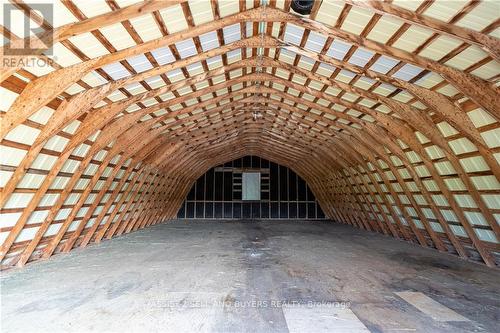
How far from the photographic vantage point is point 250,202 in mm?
23016

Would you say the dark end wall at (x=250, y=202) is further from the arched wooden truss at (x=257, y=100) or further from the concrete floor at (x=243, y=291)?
the concrete floor at (x=243, y=291)

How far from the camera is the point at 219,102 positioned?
1074 centimetres

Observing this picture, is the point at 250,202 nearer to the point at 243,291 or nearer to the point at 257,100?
the point at 257,100

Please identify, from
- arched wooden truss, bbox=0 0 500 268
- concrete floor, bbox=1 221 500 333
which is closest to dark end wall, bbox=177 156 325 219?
A: arched wooden truss, bbox=0 0 500 268

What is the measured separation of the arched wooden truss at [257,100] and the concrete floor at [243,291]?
1745 mm

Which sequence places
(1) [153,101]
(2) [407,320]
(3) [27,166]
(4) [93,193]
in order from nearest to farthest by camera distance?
(2) [407,320], (3) [27,166], (1) [153,101], (4) [93,193]

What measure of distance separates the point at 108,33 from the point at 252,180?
1837 centimetres

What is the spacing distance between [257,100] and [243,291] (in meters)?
7.14

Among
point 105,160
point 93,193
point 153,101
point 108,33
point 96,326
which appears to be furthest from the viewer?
point 93,193

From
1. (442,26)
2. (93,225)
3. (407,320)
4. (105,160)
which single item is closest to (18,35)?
(105,160)

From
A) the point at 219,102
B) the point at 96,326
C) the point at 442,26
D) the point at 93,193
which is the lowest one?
the point at 96,326

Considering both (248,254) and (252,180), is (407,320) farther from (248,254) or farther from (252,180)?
(252,180)

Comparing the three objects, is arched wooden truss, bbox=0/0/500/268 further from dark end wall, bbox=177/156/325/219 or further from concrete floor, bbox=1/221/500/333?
dark end wall, bbox=177/156/325/219

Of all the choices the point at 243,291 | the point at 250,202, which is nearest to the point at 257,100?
the point at 243,291
